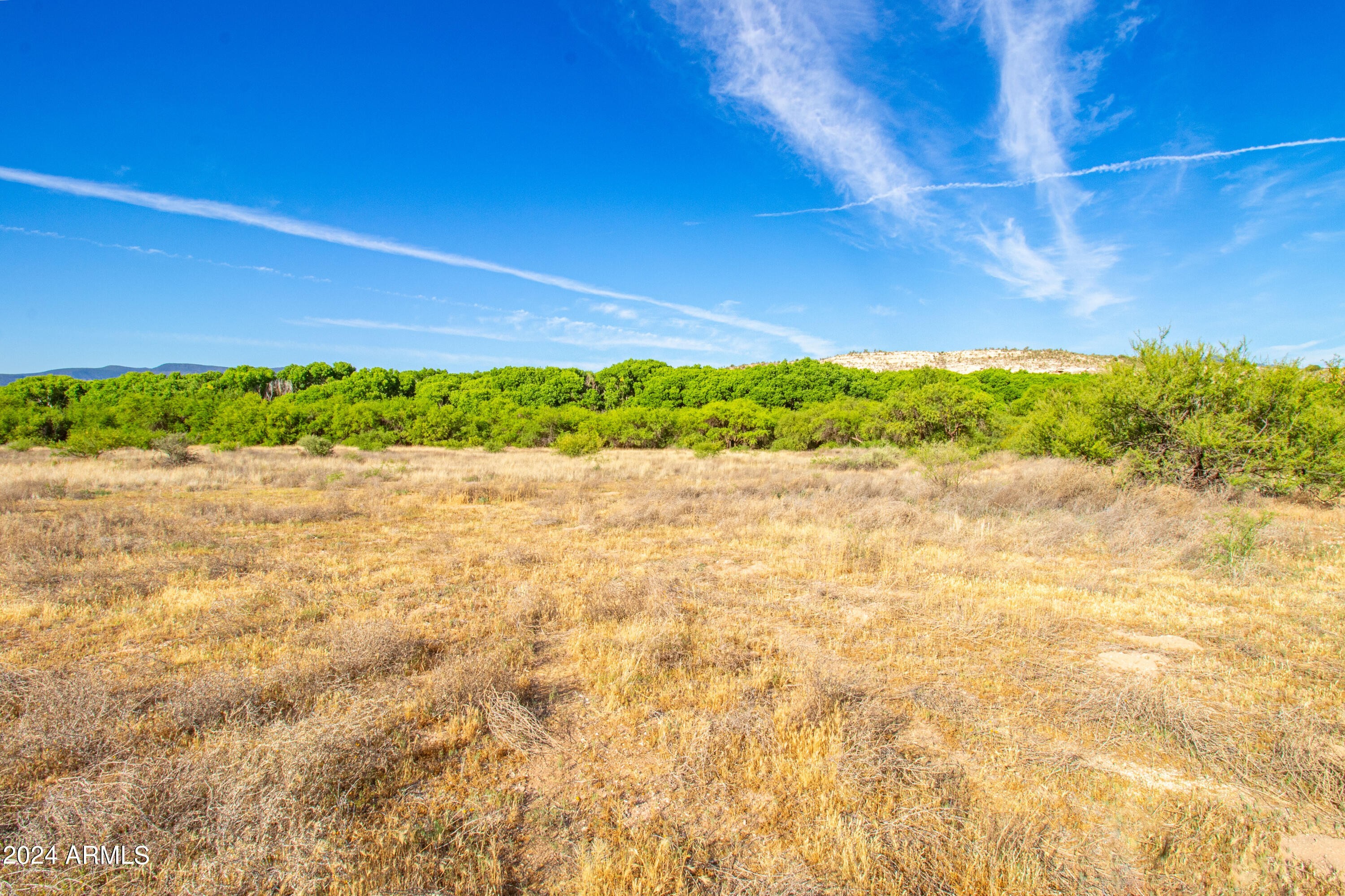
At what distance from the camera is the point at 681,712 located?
172 inches

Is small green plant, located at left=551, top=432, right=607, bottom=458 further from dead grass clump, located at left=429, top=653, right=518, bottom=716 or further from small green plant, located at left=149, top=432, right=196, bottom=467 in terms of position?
dead grass clump, located at left=429, top=653, right=518, bottom=716

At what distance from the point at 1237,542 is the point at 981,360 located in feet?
220

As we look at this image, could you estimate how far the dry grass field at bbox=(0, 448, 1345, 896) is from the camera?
2.83 meters

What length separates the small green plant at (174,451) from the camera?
20.4 metres

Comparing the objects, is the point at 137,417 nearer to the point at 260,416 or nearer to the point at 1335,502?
the point at 260,416

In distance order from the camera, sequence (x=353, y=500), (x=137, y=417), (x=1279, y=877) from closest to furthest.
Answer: (x=1279, y=877), (x=353, y=500), (x=137, y=417)

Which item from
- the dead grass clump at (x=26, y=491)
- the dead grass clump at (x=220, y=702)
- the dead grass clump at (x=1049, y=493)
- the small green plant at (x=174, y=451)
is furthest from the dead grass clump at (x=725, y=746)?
the small green plant at (x=174, y=451)

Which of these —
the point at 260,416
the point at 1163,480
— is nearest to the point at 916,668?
the point at 1163,480

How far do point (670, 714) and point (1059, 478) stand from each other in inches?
485

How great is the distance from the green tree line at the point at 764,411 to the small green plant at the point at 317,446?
2720 millimetres

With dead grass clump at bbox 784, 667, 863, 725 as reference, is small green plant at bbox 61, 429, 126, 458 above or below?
above

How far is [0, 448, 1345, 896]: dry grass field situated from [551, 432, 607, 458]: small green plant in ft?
59.6

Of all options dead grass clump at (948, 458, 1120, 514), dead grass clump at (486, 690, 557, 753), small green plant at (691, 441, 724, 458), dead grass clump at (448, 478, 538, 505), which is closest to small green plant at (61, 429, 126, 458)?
dead grass clump at (448, 478, 538, 505)

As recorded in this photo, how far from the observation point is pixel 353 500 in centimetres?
1352
